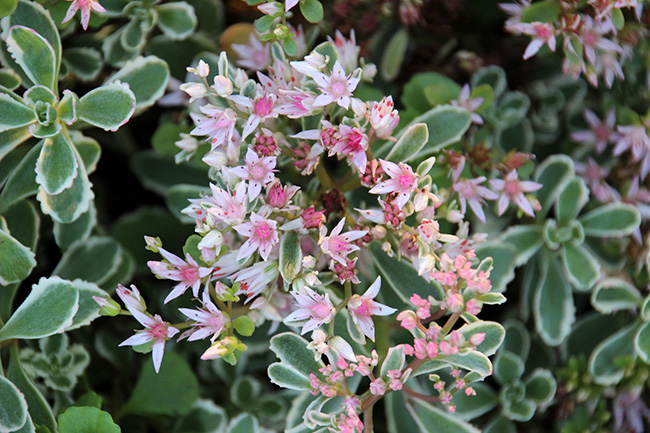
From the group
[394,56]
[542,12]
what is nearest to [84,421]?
[394,56]

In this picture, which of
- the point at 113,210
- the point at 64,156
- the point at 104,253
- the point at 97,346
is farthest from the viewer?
the point at 113,210

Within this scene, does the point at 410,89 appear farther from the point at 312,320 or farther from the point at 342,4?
the point at 312,320

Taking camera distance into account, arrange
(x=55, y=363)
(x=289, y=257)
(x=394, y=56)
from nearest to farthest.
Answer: (x=289, y=257)
(x=55, y=363)
(x=394, y=56)

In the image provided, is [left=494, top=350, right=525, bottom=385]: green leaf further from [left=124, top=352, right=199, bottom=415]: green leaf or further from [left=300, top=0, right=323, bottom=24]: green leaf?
[left=300, top=0, right=323, bottom=24]: green leaf

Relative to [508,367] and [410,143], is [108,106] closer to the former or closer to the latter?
[410,143]

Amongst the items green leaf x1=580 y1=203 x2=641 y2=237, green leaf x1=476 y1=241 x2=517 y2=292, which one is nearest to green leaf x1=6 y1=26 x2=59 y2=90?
green leaf x1=476 y1=241 x2=517 y2=292

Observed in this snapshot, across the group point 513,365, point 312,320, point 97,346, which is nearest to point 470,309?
point 312,320
